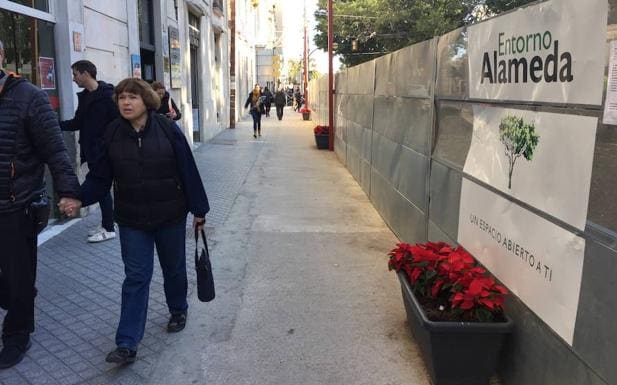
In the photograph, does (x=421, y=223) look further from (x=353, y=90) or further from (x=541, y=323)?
(x=353, y=90)

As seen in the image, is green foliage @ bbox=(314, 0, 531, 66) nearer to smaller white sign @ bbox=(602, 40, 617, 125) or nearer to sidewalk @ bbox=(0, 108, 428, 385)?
sidewalk @ bbox=(0, 108, 428, 385)

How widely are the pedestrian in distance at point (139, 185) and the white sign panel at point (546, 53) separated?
78.7 inches

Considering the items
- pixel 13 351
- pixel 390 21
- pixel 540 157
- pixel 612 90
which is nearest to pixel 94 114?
pixel 13 351

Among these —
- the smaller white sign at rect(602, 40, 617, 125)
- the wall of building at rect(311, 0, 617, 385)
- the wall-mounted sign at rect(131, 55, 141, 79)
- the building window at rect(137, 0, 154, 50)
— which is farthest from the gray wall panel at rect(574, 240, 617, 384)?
the building window at rect(137, 0, 154, 50)

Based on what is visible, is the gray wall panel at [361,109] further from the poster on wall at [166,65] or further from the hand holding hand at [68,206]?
the hand holding hand at [68,206]

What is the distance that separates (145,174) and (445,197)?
2396 mm

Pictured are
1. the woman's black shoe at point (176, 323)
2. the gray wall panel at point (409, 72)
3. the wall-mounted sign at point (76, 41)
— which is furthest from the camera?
the wall-mounted sign at point (76, 41)

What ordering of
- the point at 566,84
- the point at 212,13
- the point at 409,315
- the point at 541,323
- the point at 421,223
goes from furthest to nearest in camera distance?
the point at 212,13 < the point at 421,223 < the point at 409,315 < the point at 541,323 < the point at 566,84

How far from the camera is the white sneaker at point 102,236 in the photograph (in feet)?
20.0

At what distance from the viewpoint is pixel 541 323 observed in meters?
2.92

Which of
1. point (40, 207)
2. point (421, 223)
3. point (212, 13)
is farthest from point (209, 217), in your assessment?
point (212, 13)

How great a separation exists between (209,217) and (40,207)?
159 inches

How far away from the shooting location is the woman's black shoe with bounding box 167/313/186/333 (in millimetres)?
4047

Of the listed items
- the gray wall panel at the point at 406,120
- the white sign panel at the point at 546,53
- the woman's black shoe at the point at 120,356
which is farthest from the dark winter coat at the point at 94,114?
the white sign panel at the point at 546,53
